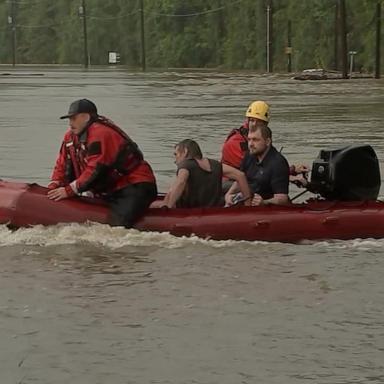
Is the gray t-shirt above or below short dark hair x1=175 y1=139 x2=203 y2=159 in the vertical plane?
below

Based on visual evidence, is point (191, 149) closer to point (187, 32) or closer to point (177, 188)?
point (177, 188)

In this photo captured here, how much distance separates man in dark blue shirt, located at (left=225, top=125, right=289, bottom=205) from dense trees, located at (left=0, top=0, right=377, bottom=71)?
179 feet

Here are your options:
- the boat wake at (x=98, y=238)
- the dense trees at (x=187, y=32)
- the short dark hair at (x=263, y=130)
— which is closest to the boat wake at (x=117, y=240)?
the boat wake at (x=98, y=238)

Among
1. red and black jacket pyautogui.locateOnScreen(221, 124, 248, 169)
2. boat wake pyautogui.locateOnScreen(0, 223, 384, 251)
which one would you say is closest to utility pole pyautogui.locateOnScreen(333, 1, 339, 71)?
red and black jacket pyautogui.locateOnScreen(221, 124, 248, 169)

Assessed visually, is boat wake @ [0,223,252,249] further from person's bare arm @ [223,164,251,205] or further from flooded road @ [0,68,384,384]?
person's bare arm @ [223,164,251,205]

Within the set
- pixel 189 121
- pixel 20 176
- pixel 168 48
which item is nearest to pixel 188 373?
pixel 20 176

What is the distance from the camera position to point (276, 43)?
94.0 m

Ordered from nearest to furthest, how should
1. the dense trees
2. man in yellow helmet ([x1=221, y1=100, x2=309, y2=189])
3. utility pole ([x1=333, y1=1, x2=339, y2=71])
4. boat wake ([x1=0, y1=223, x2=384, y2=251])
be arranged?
boat wake ([x1=0, y1=223, x2=384, y2=251]), man in yellow helmet ([x1=221, y1=100, x2=309, y2=189]), utility pole ([x1=333, y1=1, x2=339, y2=71]), the dense trees

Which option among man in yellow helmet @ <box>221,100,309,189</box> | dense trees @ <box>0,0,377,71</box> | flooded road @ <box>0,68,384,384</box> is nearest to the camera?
flooded road @ <box>0,68,384,384</box>

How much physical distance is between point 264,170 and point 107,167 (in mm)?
1373

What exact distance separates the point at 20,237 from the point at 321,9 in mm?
72832

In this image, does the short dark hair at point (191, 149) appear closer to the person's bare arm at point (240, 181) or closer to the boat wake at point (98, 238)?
the person's bare arm at point (240, 181)

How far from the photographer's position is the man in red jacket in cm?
1056

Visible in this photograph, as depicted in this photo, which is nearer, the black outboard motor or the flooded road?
the flooded road
